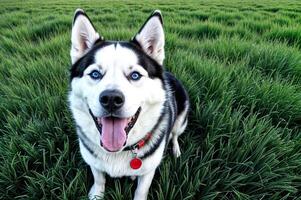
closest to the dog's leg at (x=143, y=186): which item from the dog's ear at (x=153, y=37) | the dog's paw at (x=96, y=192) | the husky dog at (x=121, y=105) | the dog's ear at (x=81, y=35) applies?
the husky dog at (x=121, y=105)

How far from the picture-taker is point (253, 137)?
236cm

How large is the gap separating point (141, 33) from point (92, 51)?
1.33 feet

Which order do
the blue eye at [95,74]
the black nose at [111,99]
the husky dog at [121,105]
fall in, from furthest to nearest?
the blue eye at [95,74]
the husky dog at [121,105]
the black nose at [111,99]

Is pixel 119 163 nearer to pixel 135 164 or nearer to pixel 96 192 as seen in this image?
pixel 135 164

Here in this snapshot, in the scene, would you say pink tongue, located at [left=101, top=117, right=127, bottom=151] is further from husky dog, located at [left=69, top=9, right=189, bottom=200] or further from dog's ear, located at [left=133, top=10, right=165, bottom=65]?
dog's ear, located at [left=133, top=10, right=165, bottom=65]

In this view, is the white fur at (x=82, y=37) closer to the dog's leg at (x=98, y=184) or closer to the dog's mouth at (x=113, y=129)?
the dog's mouth at (x=113, y=129)

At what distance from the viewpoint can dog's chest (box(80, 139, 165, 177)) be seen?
6.54ft

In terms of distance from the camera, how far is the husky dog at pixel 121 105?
1.86 metres

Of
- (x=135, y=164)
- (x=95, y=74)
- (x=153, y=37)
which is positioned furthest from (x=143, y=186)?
(x=153, y=37)

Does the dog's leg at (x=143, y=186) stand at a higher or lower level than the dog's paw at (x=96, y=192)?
higher

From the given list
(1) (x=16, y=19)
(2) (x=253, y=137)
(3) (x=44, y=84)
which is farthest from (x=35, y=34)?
(2) (x=253, y=137)

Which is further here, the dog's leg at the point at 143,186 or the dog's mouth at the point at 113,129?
the dog's leg at the point at 143,186

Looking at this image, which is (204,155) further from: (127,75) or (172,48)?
(172,48)

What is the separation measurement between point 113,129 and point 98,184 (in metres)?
0.49
